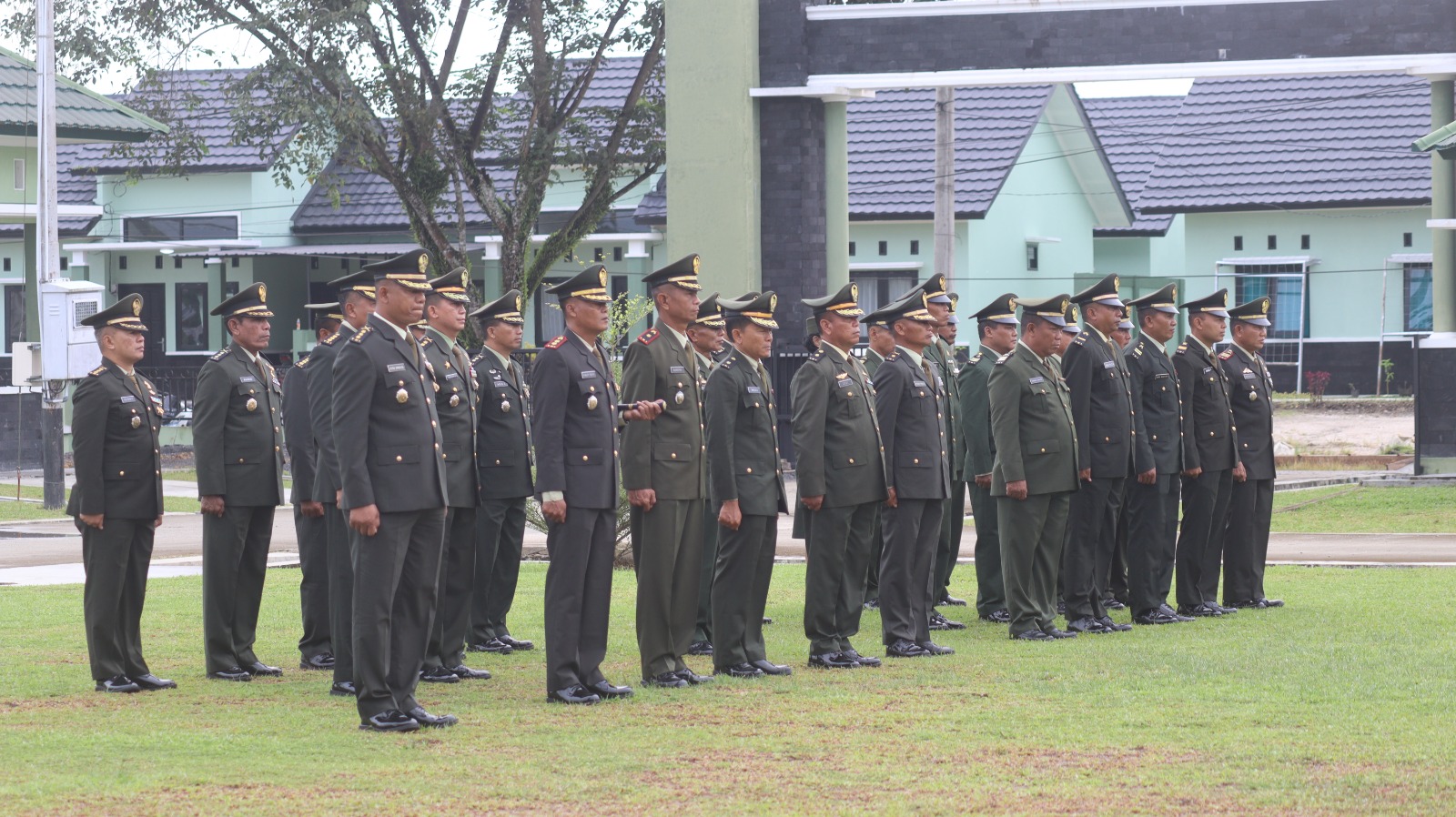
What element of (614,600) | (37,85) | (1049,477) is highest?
(37,85)

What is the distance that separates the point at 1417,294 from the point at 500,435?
26206 millimetres

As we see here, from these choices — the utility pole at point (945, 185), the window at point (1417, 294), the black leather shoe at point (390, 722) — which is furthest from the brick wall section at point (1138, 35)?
the black leather shoe at point (390, 722)

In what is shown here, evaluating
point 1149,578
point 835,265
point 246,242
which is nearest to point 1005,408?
point 1149,578

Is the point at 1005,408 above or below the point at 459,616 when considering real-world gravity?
above

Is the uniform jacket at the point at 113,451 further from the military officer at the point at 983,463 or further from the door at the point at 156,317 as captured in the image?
the door at the point at 156,317

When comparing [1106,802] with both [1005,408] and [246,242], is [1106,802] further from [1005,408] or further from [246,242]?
[246,242]

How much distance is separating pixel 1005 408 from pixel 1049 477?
494 millimetres

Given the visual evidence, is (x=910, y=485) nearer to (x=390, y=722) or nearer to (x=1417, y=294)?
(x=390, y=722)

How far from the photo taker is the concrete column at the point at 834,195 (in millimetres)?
25000

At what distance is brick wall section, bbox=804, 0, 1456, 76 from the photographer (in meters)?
22.6

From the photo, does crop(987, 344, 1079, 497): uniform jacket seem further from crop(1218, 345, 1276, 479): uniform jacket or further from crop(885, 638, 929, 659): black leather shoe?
crop(1218, 345, 1276, 479): uniform jacket

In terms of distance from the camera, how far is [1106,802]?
22.5 ft

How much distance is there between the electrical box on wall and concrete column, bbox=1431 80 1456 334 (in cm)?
1569

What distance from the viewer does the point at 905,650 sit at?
10.8 m
